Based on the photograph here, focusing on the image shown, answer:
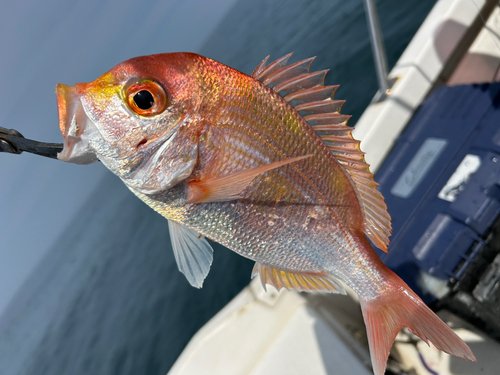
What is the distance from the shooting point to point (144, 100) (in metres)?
0.91

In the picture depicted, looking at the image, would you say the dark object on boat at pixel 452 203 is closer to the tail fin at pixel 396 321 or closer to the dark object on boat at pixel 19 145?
the tail fin at pixel 396 321

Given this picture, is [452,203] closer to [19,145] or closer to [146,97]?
[146,97]

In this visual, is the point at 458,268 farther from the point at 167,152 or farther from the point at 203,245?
the point at 167,152

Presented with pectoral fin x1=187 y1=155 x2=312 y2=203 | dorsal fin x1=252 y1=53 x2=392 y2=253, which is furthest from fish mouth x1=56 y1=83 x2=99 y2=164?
dorsal fin x1=252 y1=53 x2=392 y2=253

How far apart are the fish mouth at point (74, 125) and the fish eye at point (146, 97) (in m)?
0.13

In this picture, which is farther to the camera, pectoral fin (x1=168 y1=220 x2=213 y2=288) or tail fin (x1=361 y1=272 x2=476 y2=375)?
pectoral fin (x1=168 y1=220 x2=213 y2=288)

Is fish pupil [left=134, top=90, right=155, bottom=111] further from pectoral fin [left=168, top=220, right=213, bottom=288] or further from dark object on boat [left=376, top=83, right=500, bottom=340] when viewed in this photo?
dark object on boat [left=376, top=83, right=500, bottom=340]

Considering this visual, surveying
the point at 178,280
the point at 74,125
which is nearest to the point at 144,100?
the point at 74,125

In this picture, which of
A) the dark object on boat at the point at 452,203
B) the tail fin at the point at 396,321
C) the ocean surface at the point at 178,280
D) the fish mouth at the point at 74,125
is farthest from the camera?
the ocean surface at the point at 178,280

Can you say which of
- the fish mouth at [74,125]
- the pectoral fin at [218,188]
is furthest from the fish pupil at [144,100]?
the pectoral fin at [218,188]

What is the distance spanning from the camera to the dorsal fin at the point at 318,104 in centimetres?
104

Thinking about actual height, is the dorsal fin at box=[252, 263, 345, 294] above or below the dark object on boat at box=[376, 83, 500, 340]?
below

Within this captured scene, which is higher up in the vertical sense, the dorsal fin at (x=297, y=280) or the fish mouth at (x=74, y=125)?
the fish mouth at (x=74, y=125)

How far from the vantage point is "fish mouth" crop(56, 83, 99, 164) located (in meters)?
0.87
